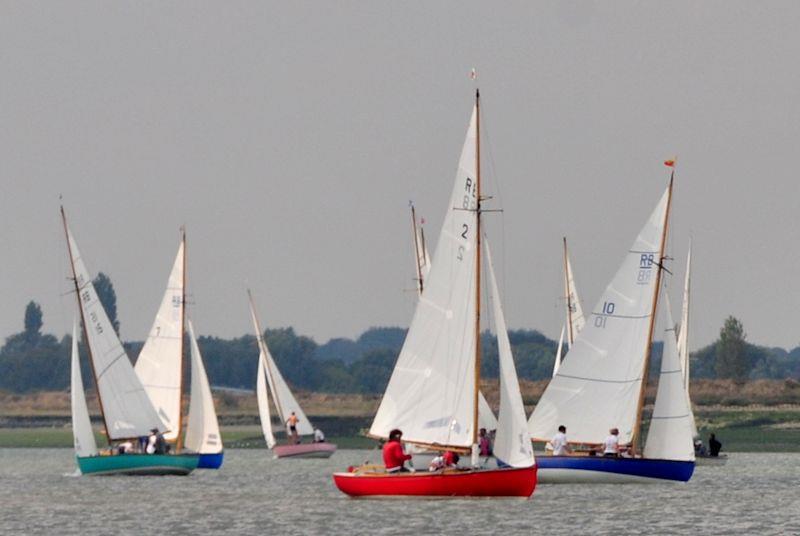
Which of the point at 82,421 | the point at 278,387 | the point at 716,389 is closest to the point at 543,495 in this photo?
the point at 82,421

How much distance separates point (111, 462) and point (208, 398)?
25.3 ft

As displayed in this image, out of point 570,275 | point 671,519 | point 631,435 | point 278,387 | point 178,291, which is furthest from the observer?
point 278,387

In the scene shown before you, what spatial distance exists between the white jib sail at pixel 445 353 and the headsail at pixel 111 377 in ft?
68.2

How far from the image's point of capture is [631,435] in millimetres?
70688

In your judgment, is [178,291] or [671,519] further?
[178,291]

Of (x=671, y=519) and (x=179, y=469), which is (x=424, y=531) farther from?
(x=179, y=469)

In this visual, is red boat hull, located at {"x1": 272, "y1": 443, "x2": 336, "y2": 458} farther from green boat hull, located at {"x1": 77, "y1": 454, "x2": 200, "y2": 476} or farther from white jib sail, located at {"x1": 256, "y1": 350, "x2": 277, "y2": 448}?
green boat hull, located at {"x1": 77, "y1": 454, "x2": 200, "y2": 476}

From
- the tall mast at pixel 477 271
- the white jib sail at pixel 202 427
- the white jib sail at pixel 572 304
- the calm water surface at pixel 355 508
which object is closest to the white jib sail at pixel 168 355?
the white jib sail at pixel 202 427

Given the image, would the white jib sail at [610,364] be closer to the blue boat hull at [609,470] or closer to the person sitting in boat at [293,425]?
the blue boat hull at [609,470]

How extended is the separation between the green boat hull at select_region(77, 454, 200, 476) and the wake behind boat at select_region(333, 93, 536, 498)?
18843 mm

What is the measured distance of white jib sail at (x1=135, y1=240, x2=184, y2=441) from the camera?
273ft

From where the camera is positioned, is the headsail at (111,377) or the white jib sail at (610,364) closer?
the white jib sail at (610,364)

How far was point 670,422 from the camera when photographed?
6856 cm

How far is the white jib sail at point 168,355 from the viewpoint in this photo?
8319 cm
